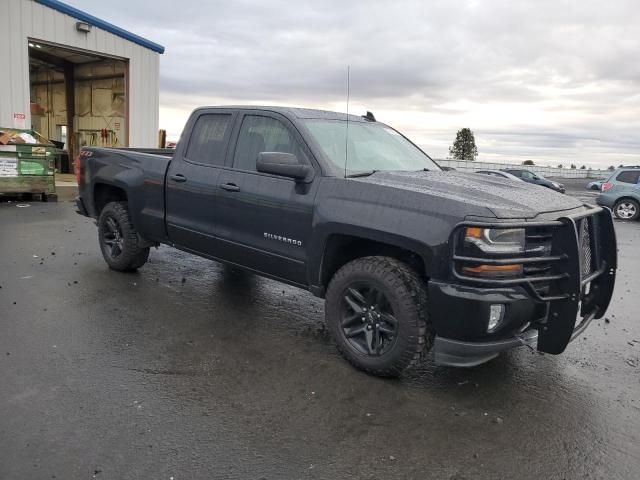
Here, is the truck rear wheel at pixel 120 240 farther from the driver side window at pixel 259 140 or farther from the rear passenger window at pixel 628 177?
the rear passenger window at pixel 628 177

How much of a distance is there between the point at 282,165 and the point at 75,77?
74.8 ft

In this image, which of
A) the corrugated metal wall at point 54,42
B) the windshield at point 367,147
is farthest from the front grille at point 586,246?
the corrugated metal wall at point 54,42

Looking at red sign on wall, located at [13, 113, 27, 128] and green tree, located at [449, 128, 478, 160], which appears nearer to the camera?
red sign on wall, located at [13, 113, 27, 128]

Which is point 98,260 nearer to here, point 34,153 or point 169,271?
point 169,271

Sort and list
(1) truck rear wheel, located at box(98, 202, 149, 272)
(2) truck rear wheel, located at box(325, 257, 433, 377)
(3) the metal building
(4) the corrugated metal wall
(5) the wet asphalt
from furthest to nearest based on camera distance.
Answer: (3) the metal building → (4) the corrugated metal wall → (1) truck rear wheel, located at box(98, 202, 149, 272) → (2) truck rear wheel, located at box(325, 257, 433, 377) → (5) the wet asphalt

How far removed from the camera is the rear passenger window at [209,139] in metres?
5.15

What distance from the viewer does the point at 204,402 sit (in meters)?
3.43

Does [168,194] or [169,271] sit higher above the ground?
[168,194]

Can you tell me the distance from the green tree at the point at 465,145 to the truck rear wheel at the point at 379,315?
75.6m

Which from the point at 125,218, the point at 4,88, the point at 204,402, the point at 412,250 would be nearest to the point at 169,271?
the point at 125,218

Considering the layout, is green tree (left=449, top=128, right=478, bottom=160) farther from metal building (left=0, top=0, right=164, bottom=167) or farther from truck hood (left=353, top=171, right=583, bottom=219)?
truck hood (left=353, top=171, right=583, bottom=219)

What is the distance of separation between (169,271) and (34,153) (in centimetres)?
838

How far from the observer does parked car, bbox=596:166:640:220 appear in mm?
16891

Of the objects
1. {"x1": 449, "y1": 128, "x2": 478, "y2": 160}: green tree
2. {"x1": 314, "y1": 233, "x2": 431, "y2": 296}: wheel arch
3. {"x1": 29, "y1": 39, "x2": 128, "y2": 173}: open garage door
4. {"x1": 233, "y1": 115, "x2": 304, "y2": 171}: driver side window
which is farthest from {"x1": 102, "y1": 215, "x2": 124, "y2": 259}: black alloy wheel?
{"x1": 449, "y1": 128, "x2": 478, "y2": 160}: green tree
